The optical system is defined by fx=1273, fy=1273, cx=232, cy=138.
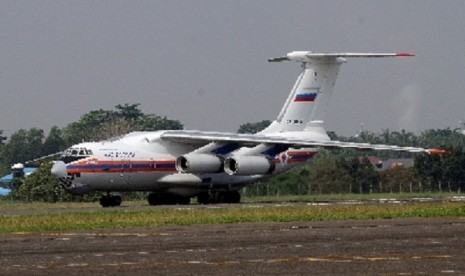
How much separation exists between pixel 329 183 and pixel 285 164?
32.7 feet

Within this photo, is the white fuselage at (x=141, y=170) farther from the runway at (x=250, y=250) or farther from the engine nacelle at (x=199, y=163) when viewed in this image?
the runway at (x=250, y=250)

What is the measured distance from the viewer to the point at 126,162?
54719mm

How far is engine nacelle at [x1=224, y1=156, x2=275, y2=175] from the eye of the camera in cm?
5581

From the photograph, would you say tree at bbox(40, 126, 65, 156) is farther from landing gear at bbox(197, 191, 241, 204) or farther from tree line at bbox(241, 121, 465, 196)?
landing gear at bbox(197, 191, 241, 204)

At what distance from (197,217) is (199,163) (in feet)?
56.5

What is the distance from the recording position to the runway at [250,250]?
65.0ft

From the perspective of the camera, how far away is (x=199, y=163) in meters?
55.7

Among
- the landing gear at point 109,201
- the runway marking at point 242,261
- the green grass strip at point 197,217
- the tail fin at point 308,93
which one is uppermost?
the tail fin at point 308,93

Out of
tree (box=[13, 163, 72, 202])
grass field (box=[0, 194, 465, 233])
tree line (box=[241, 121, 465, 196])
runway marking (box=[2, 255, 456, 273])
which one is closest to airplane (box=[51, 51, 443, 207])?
tree line (box=[241, 121, 465, 196])

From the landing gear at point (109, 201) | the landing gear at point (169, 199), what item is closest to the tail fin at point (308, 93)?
the landing gear at point (169, 199)

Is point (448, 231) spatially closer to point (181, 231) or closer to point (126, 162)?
point (181, 231)

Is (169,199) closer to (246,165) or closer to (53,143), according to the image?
(246,165)

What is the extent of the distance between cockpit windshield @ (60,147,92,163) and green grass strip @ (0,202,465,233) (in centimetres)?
1085

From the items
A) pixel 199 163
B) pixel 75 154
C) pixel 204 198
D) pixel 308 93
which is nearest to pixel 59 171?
pixel 75 154
